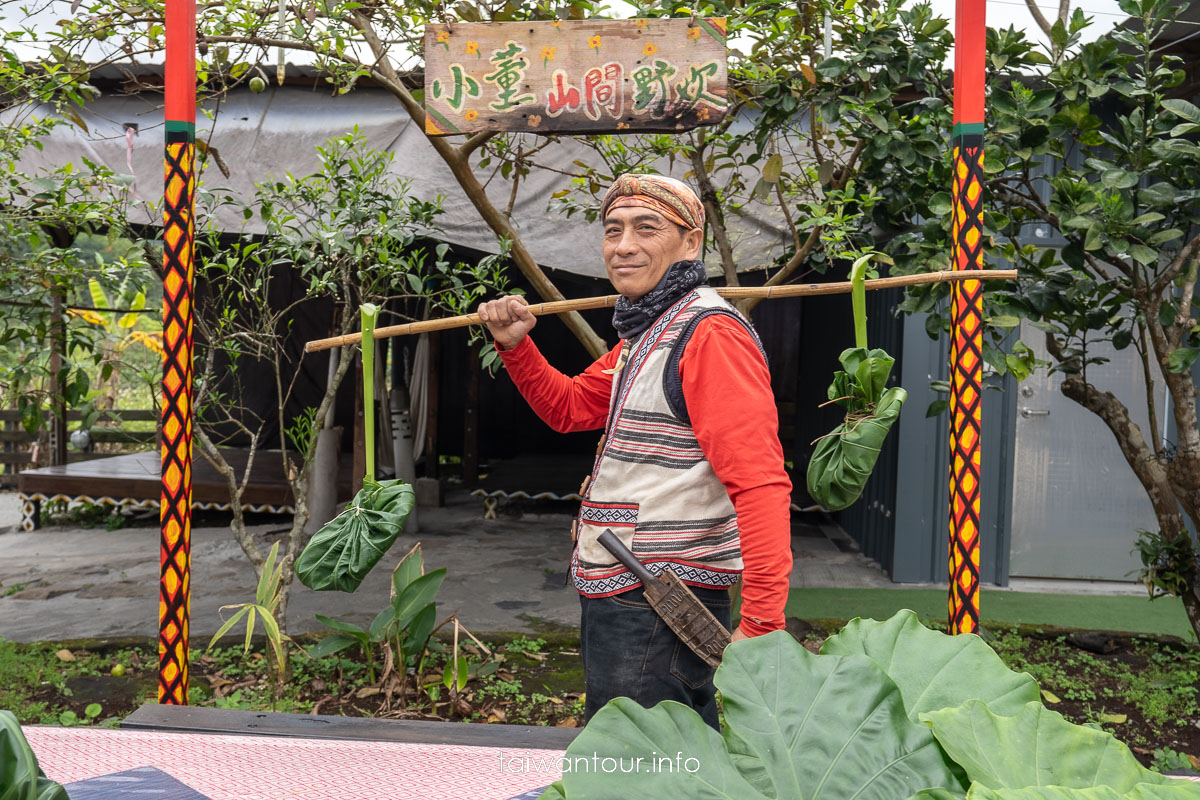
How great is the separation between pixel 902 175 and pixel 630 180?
6.07ft

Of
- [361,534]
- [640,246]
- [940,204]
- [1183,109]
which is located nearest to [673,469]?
[640,246]

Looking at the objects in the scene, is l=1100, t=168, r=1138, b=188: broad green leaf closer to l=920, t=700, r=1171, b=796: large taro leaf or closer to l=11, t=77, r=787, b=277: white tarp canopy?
l=11, t=77, r=787, b=277: white tarp canopy

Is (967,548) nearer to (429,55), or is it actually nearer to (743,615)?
(743,615)

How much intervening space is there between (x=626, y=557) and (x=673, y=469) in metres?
0.20

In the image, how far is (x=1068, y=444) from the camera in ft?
19.0

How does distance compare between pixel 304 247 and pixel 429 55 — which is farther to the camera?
pixel 304 247

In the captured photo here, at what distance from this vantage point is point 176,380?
2.54 meters

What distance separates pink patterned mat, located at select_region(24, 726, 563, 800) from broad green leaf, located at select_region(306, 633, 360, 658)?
1.70 m

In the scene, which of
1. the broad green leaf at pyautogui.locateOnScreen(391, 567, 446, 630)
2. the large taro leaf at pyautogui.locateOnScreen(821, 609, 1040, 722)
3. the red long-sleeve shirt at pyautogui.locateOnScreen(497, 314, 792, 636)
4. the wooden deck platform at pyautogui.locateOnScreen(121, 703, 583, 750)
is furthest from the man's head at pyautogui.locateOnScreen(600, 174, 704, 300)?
the broad green leaf at pyautogui.locateOnScreen(391, 567, 446, 630)

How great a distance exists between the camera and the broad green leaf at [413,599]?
3.53 metres

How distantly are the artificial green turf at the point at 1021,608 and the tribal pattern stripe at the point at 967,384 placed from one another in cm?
241

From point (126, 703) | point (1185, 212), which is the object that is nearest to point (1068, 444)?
point (1185, 212)

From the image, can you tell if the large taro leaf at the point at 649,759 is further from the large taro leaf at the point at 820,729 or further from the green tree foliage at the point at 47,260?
the green tree foliage at the point at 47,260

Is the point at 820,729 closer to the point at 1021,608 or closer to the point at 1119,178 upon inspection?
the point at 1119,178
